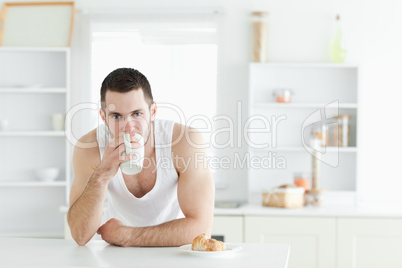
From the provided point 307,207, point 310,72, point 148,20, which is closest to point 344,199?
point 307,207

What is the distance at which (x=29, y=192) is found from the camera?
441 cm

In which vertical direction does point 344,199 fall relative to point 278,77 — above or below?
below

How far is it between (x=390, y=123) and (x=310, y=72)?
679 mm

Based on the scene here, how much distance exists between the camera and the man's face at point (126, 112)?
2.24 meters

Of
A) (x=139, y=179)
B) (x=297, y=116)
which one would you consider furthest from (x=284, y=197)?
(x=139, y=179)

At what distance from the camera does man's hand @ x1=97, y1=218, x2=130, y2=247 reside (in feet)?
6.90

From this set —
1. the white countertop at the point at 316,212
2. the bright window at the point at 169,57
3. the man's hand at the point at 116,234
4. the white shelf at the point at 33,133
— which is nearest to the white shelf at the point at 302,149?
the white countertop at the point at 316,212

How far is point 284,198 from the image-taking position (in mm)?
3828

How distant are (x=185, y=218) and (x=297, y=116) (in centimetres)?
220

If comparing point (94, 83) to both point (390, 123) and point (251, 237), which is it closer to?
point (251, 237)

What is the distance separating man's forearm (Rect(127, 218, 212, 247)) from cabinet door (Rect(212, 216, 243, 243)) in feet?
4.86

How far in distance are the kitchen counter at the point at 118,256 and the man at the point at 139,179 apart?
0.22 feet

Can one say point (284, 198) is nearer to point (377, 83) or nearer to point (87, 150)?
point (377, 83)

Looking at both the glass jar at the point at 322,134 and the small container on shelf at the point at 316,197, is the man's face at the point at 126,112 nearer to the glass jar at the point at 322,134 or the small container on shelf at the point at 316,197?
the small container on shelf at the point at 316,197
